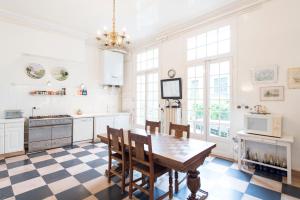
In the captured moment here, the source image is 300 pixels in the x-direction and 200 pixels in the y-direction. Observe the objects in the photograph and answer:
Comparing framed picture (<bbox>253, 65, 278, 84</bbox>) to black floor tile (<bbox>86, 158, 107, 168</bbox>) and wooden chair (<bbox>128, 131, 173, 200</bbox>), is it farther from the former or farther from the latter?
black floor tile (<bbox>86, 158, 107, 168</bbox>)

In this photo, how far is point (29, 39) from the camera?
409cm

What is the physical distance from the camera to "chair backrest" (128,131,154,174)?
1851 millimetres

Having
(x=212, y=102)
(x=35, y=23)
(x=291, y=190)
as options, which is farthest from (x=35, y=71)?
(x=291, y=190)

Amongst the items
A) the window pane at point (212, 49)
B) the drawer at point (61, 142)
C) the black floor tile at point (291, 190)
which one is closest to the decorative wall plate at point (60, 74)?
the drawer at point (61, 142)

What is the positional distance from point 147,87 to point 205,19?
2.57 meters

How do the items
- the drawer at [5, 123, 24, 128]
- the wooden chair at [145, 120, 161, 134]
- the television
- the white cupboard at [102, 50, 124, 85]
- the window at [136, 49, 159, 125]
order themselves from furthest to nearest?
1. the white cupboard at [102, 50, 124, 85]
2. the window at [136, 49, 159, 125]
3. the television
4. the drawer at [5, 123, 24, 128]
5. the wooden chair at [145, 120, 161, 134]

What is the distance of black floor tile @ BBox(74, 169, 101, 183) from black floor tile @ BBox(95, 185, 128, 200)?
486mm

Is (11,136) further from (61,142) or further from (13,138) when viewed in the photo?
(61,142)

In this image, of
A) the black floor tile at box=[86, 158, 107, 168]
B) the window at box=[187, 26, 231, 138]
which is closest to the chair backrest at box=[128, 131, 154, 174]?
the black floor tile at box=[86, 158, 107, 168]

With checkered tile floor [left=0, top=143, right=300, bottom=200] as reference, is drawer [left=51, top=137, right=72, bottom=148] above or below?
above

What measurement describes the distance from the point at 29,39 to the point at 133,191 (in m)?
4.44

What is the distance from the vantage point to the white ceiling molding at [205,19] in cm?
311

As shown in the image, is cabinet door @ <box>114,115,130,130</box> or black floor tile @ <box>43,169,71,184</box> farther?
cabinet door @ <box>114,115,130,130</box>

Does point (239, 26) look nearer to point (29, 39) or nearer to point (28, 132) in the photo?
point (29, 39)
